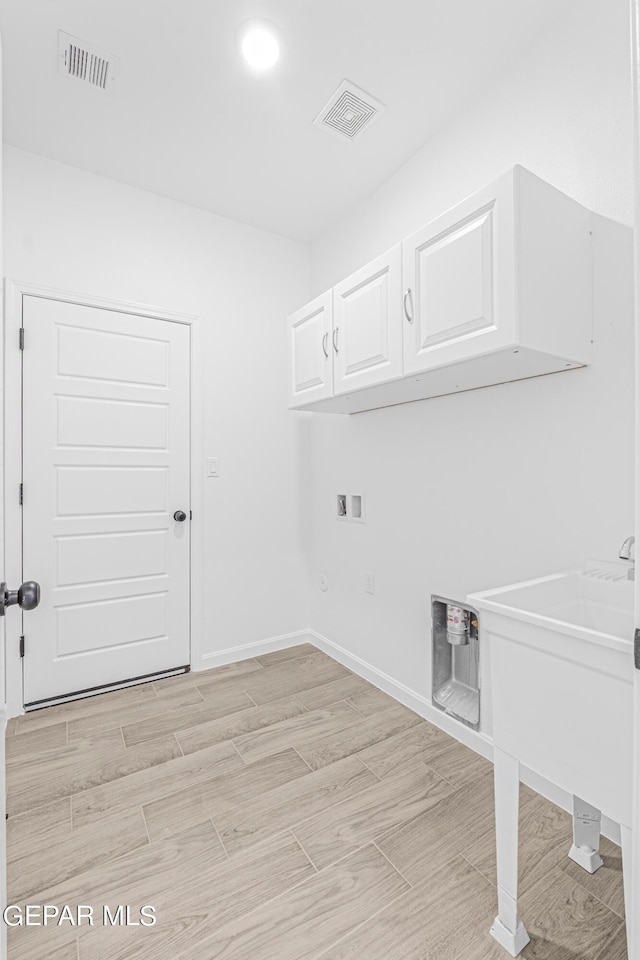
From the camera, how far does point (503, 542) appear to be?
6.36 ft

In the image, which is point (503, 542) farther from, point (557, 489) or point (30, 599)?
point (30, 599)

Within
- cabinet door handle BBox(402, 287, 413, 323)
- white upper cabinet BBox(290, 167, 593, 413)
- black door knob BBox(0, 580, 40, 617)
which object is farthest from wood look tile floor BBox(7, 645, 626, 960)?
cabinet door handle BBox(402, 287, 413, 323)

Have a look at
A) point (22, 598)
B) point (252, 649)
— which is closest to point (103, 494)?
point (252, 649)

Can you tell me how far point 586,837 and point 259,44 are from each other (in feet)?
9.61

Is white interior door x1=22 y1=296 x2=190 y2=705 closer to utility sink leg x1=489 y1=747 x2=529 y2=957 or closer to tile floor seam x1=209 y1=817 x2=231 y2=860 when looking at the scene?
tile floor seam x1=209 y1=817 x2=231 y2=860

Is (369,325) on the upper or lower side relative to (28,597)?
upper

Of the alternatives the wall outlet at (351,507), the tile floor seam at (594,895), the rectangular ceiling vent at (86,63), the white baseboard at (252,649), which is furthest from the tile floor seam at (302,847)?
the rectangular ceiling vent at (86,63)

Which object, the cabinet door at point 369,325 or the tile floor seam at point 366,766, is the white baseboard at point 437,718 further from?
the cabinet door at point 369,325

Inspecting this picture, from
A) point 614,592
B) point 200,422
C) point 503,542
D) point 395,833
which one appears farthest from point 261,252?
point 395,833

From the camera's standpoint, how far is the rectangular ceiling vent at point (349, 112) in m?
2.05

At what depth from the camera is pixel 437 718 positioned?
2.24 meters

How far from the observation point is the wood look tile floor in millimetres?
1261

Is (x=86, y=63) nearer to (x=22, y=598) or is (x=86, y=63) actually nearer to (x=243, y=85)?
(x=243, y=85)

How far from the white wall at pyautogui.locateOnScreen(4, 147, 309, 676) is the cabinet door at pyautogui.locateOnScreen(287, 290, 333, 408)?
1.69 feet
